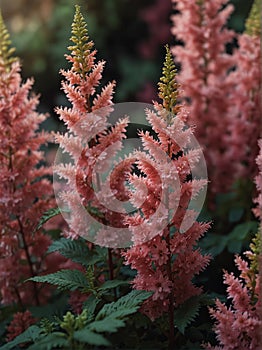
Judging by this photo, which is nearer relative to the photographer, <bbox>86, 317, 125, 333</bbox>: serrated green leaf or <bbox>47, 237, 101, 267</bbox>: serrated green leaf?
<bbox>86, 317, 125, 333</bbox>: serrated green leaf

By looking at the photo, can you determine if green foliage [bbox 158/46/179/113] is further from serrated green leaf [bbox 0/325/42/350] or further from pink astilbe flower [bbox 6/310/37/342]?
pink astilbe flower [bbox 6/310/37/342]

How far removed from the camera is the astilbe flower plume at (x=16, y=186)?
8.10ft

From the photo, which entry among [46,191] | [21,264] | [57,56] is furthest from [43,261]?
[57,56]

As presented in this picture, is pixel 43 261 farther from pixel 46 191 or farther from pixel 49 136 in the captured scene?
pixel 49 136

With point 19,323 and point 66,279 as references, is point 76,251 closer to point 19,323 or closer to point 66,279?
point 66,279

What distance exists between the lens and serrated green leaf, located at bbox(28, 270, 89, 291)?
2031 millimetres

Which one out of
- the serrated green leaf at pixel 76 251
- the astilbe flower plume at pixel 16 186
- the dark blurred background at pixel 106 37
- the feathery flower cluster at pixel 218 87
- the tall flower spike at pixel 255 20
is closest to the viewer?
the serrated green leaf at pixel 76 251

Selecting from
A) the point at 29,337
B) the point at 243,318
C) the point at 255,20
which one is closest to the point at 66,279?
the point at 29,337

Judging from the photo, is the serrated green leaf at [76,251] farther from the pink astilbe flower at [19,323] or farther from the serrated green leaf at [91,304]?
the pink astilbe flower at [19,323]

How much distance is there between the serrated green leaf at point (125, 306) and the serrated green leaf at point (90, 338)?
0.35 ft

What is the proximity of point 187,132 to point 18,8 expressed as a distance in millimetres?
5868

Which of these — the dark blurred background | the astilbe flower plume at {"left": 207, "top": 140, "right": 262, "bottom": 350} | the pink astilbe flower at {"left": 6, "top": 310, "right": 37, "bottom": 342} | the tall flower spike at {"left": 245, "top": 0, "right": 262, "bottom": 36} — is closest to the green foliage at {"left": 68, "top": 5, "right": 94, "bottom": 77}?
the astilbe flower plume at {"left": 207, "top": 140, "right": 262, "bottom": 350}

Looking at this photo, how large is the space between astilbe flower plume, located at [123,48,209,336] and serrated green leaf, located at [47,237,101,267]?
335mm

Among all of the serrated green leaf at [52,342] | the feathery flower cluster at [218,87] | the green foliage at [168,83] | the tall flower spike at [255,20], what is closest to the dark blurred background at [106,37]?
the feathery flower cluster at [218,87]
